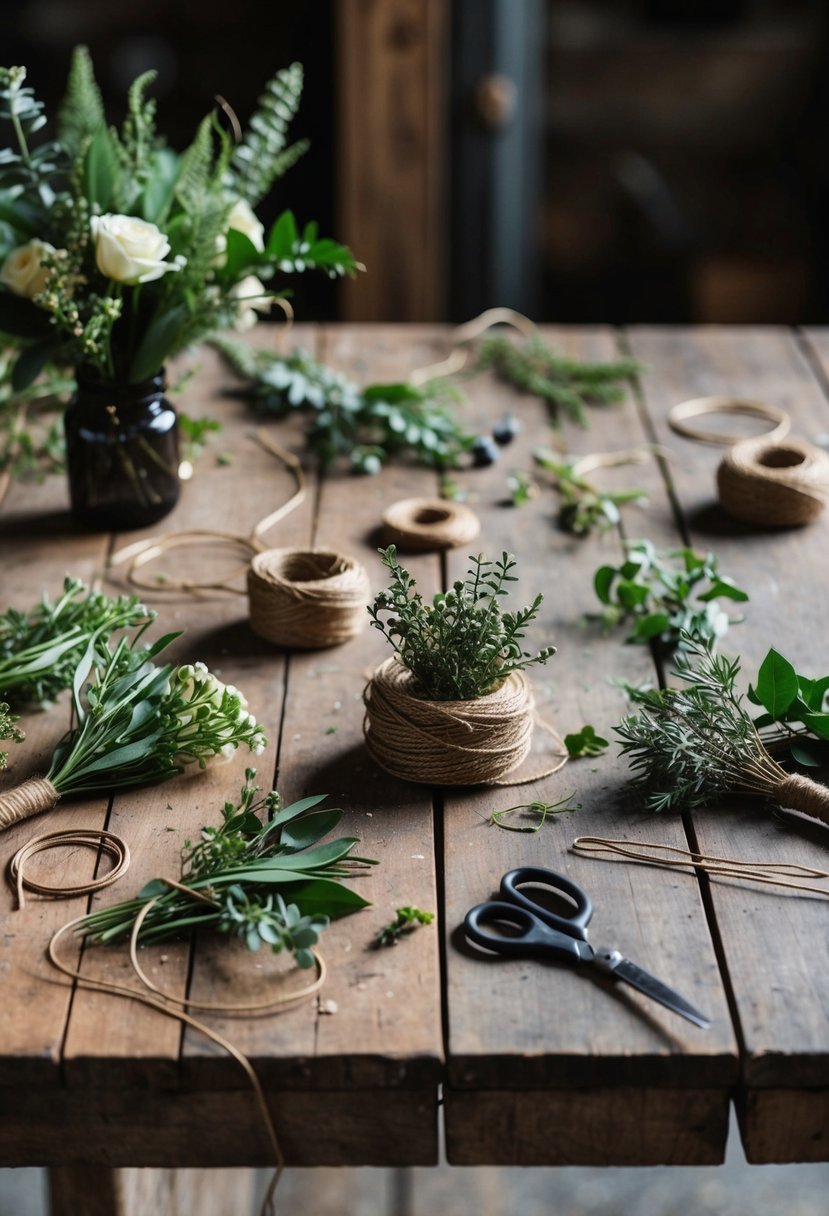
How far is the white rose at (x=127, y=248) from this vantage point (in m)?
1.31

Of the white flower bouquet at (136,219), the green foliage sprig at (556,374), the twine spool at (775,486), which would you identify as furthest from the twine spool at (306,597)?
the green foliage sprig at (556,374)

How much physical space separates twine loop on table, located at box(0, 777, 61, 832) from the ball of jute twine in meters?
0.27

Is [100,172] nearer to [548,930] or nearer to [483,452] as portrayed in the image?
[483,452]

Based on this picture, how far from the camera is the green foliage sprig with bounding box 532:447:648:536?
5.19 ft

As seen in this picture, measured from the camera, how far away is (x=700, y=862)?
3.41 feet

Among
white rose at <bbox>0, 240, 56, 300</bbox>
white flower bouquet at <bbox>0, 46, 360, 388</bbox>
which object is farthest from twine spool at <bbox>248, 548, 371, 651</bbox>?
white rose at <bbox>0, 240, 56, 300</bbox>

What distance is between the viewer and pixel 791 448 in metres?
1.62

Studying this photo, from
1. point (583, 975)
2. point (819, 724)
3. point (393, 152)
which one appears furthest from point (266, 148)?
point (393, 152)

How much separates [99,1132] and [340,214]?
2638 millimetres

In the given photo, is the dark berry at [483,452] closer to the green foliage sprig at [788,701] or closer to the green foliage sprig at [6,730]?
the green foliage sprig at [788,701]

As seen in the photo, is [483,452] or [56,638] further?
[483,452]

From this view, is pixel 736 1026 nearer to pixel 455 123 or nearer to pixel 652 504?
pixel 652 504

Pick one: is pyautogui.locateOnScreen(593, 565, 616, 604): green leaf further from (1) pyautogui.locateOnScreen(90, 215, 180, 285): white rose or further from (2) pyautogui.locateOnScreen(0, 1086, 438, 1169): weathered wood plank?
(2) pyautogui.locateOnScreen(0, 1086, 438, 1169): weathered wood plank

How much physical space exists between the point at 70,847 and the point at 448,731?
1.01ft
